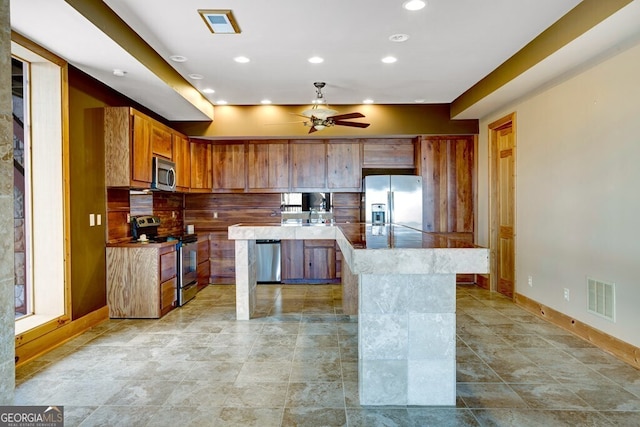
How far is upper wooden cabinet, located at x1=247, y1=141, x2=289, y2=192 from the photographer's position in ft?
20.8

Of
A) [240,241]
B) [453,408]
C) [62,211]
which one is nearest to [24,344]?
[62,211]

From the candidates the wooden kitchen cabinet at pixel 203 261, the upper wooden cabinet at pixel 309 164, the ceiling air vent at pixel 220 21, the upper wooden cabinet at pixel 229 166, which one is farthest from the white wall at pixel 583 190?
the wooden kitchen cabinet at pixel 203 261

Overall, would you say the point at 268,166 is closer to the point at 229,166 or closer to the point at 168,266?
the point at 229,166

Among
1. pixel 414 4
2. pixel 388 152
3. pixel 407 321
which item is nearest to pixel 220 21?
pixel 414 4

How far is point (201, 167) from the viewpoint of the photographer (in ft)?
20.5

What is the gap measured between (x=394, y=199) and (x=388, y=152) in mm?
899

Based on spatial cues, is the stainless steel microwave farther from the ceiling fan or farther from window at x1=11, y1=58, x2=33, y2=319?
the ceiling fan

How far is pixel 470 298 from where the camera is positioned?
515cm

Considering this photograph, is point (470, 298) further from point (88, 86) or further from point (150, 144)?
point (88, 86)

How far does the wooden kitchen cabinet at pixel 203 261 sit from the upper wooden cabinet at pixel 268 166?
3.73 feet

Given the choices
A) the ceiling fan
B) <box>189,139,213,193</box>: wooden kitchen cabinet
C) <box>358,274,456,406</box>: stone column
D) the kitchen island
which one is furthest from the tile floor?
<box>189,139,213,193</box>: wooden kitchen cabinet

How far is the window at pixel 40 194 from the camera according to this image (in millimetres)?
3498

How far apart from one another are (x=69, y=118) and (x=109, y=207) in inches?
42.5

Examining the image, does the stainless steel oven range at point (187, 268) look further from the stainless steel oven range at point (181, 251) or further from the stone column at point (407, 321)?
the stone column at point (407, 321)
